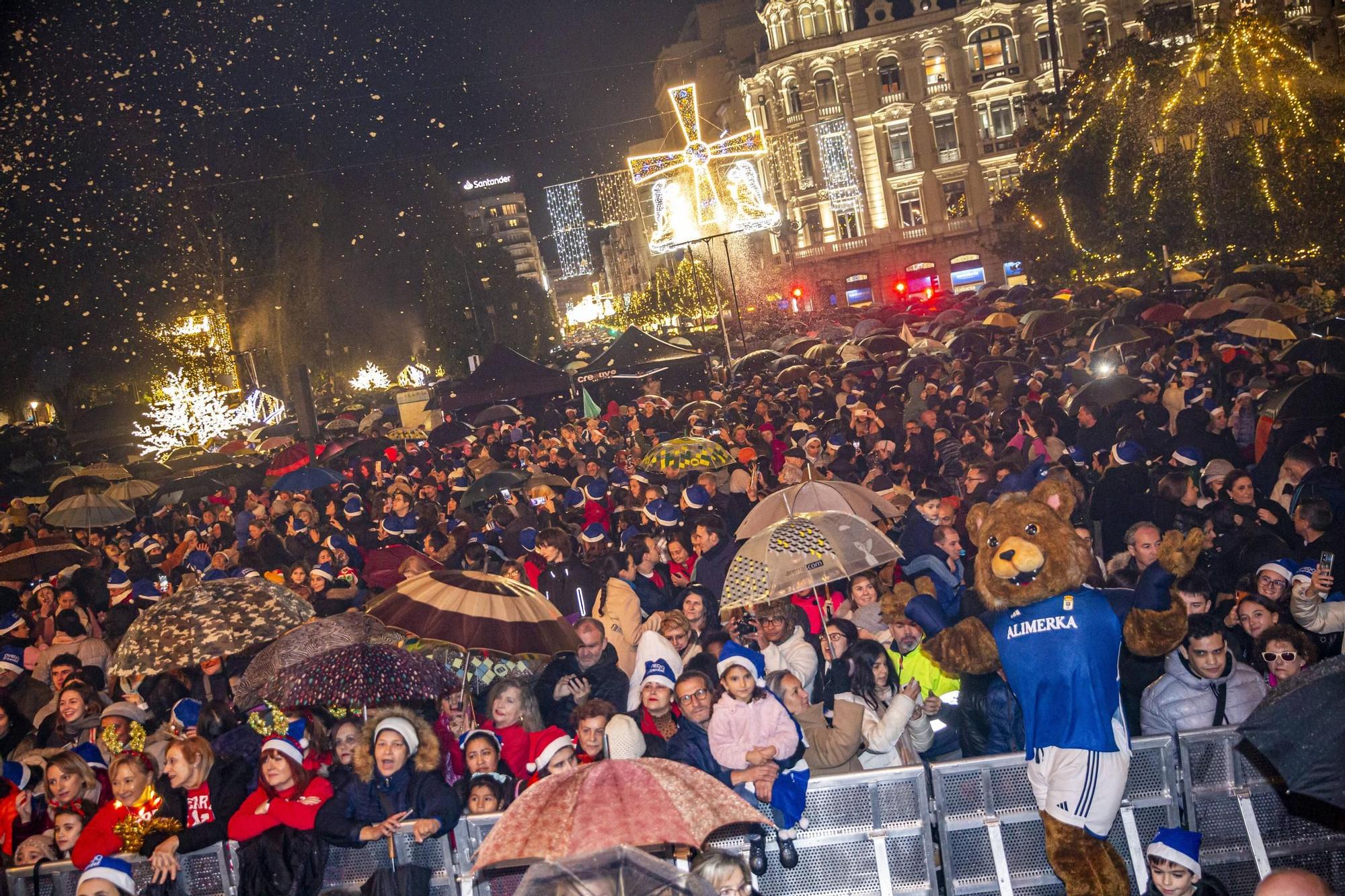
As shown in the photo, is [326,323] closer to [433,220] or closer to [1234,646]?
[433,220]

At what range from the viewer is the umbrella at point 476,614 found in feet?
21.6

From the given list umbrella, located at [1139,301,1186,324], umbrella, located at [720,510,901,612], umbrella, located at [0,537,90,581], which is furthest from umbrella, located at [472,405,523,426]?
umbrella, located at [720,510,901,612]

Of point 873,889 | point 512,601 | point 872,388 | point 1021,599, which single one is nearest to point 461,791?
point 512,601

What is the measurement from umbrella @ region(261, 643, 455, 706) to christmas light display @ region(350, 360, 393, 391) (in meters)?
56.4

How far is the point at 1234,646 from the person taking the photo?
604cm

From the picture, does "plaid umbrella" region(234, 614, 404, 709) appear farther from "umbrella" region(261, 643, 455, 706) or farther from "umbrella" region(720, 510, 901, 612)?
"umbrella" region(720, 510, 901, 612)

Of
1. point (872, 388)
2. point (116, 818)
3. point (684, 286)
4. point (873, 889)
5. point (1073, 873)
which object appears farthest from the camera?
point (684, 286)

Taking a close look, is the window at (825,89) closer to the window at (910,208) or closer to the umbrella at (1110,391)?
the window at (910,208)

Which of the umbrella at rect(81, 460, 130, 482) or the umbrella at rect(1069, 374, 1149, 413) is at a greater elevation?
the umbrella at rect(81, 460, 130, 482)

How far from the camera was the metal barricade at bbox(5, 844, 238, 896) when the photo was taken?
547 cm

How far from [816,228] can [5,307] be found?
121ft

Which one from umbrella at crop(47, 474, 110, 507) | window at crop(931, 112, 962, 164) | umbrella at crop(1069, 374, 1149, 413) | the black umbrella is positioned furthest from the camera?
window at crop(931, 112, 962, 164)

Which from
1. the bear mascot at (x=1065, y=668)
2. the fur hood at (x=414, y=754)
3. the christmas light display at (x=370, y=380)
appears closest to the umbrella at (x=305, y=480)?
the fur hood at (x=414, y=754)

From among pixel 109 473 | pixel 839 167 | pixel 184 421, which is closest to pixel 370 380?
pixel 839 167
